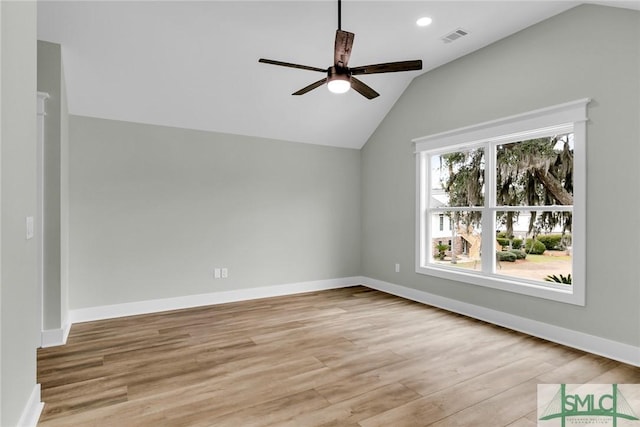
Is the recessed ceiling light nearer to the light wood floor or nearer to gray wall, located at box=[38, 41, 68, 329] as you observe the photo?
the light wood floor

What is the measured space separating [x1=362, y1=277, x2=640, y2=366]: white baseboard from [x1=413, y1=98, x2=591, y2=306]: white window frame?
28cm

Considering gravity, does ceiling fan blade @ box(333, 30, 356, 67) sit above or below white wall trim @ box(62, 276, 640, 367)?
above

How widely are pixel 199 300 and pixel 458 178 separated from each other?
3.79m

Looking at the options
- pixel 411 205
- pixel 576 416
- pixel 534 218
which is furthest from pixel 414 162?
pixel 576 416

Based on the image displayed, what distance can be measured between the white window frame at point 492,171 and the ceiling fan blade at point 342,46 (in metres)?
2.15

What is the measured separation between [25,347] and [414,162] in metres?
4.48

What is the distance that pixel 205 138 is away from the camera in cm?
470

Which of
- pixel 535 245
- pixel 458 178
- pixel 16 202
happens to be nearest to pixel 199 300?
pixel 16 202

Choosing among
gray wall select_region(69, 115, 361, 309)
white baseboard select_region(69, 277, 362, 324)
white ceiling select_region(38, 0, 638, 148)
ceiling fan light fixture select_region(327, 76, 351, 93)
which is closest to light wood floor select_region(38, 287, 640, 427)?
white baseboard select_region(69, 277, 362, 324)

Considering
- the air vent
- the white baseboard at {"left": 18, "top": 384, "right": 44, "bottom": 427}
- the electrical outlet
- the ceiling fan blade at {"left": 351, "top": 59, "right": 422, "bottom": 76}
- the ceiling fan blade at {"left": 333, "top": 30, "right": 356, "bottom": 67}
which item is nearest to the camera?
the white baseboard at {"left": 18, "top": 384, "right": 44, "bottom": 427}

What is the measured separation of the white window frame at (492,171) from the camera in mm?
3180

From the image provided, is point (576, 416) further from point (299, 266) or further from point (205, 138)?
point (205, 138)

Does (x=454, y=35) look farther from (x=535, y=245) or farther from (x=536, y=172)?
(x=535, y=245)

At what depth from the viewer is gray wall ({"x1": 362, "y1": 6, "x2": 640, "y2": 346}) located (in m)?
2.89
